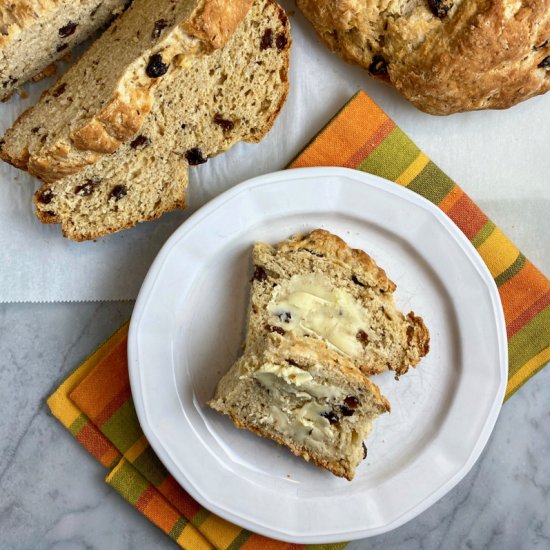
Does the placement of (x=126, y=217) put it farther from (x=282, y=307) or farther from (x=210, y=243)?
(x=282, y=307)

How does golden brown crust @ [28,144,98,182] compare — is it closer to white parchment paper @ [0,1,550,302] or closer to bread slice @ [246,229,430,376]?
white parchment paper @ [0,1,550,302]

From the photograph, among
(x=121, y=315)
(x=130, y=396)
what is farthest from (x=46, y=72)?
(x=130, y=396)

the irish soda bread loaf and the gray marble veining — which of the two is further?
the gray marble veining

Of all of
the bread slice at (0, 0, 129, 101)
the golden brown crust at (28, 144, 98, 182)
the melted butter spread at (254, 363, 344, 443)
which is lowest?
the melted butter spread at (254, 363, 344, 443)

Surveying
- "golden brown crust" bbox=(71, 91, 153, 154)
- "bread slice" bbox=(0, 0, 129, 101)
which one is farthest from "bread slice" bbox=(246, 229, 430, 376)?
"bread slice" bbox=(0, 0, 129, 101)

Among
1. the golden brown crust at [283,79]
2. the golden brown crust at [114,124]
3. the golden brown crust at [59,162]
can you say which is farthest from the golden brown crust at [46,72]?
the golden brown crust at [283,79]

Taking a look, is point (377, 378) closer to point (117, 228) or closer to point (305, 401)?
point (305, 401)

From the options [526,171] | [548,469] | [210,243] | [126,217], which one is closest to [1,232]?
[126,217]

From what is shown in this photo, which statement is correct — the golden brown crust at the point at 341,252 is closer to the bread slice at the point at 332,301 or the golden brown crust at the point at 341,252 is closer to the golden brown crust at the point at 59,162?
the bread slice at the point at 332,301
